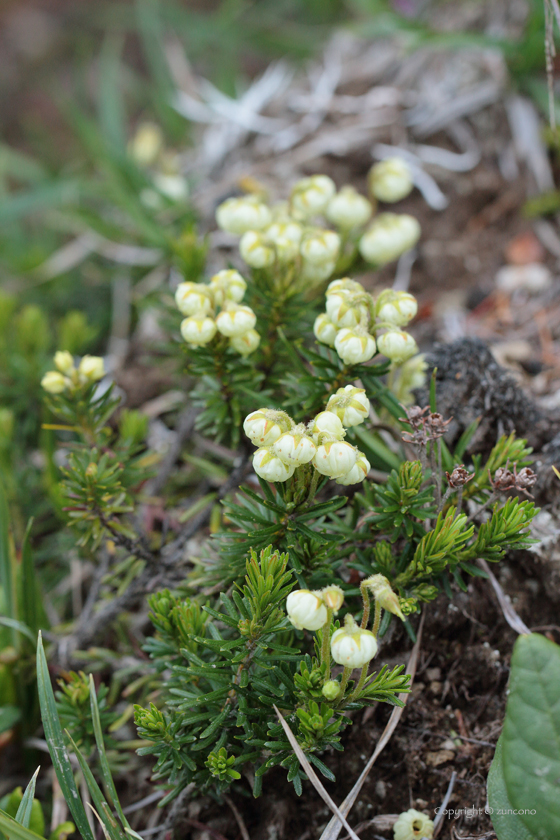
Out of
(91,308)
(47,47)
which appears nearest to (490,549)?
(91,308)

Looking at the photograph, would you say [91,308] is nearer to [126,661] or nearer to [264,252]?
[264,252]

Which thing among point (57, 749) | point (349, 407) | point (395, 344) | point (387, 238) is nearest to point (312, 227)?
point (387, 238)

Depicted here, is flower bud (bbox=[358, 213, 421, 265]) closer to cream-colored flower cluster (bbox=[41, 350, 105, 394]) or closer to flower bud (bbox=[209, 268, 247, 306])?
flower bud (bbox=[209, 268, 247, 306])

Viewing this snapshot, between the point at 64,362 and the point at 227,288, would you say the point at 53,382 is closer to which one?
the point at 64,362

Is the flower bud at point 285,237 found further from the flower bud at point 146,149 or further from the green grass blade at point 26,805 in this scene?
the flower bud at point 146,149

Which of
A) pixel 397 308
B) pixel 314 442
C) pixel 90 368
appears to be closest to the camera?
pixel 314 442

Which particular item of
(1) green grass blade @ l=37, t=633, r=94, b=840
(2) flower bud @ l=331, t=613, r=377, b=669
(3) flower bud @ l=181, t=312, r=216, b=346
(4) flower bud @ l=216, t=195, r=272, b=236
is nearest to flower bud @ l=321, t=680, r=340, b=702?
(2) flower bud @ l=331, t=613, r=377, b=669
